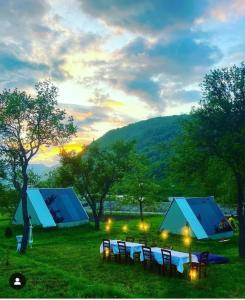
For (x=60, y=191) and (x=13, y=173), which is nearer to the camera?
(x=13, y=173)

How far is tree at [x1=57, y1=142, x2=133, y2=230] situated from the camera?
1896 inches

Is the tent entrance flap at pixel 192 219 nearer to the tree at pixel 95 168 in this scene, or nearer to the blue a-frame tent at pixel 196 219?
the blue a-frame tent at pixel 196 219

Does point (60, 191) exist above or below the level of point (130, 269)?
above

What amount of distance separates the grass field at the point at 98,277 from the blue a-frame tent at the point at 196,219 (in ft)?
8.43

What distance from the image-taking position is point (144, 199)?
54.9 meters

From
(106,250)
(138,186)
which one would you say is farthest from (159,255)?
(138,186)

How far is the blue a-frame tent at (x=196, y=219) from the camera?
122ft

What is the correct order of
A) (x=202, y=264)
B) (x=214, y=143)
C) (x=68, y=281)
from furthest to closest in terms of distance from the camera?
(x=214, y=143)
(x=202, y=264)
(x=68, y=281)

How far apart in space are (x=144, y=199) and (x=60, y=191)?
1193 cm

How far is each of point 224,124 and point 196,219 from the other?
13.3m

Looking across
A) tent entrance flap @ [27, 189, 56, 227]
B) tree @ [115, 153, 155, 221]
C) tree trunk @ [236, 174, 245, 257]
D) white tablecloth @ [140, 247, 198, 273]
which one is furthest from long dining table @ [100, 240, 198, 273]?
tree @ [115, 153, 155, 221]

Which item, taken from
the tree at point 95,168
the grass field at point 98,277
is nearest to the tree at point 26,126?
the grass field at point 98,277

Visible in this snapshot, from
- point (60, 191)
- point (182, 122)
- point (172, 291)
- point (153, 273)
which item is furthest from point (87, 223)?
point (172, 291)

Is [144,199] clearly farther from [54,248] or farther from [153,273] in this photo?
[153,273]
